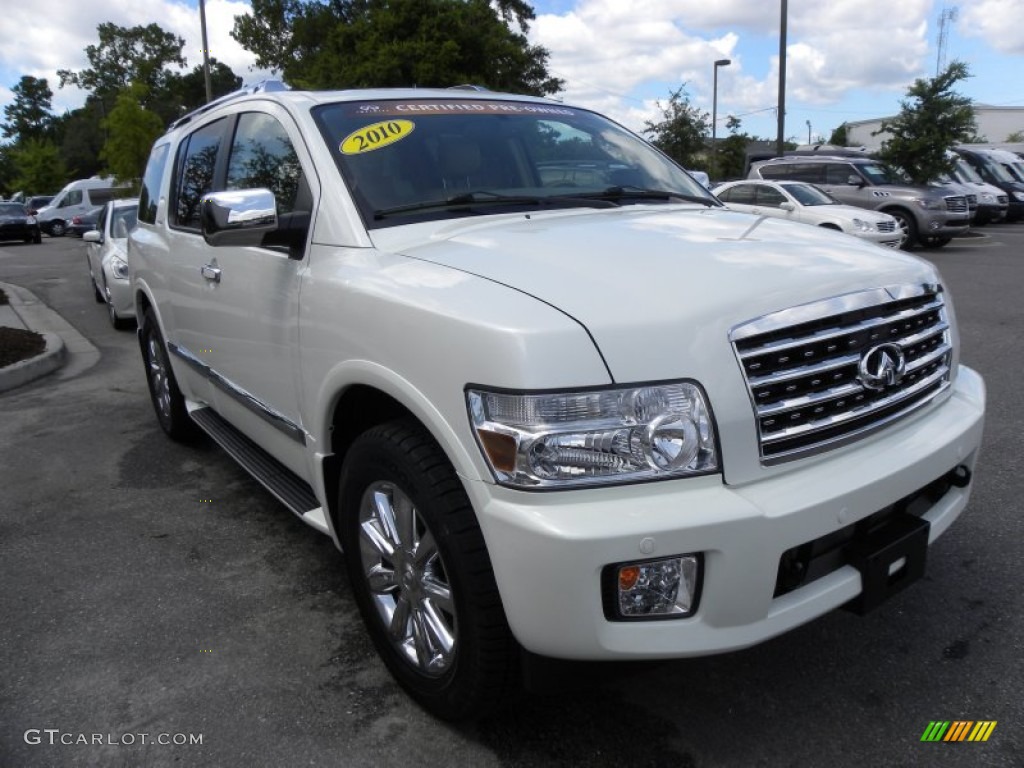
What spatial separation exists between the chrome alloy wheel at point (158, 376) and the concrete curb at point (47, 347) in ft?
7.78

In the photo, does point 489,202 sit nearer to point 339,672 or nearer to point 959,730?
point 339,672

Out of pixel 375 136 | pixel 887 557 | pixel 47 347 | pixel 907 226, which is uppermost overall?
pixel 375 136

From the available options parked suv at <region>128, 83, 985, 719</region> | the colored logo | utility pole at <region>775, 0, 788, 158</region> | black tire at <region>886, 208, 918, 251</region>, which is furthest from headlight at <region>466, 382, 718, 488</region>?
utility pole at <region>775, 0, 788, 158</region>

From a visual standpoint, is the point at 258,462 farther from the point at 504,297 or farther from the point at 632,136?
the point at 632,136

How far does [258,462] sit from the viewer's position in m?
3.63

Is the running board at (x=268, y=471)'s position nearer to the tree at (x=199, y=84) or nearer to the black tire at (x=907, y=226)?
the black tire at (x=907, y=226)

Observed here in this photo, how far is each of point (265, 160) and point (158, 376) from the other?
2.50 meters

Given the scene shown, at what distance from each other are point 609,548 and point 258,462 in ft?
7.40

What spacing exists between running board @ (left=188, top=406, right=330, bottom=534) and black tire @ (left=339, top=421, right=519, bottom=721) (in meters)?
0.30

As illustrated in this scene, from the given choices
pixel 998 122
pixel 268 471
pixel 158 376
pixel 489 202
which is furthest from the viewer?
pixel 998 122

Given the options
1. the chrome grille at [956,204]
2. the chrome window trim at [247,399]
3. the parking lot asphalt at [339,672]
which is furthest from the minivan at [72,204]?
the parking lot asphalt at [339,672]

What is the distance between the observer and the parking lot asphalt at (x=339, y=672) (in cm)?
230

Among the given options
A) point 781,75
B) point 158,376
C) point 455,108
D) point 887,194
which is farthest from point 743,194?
point 455,108

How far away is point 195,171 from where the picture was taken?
4.32 m
